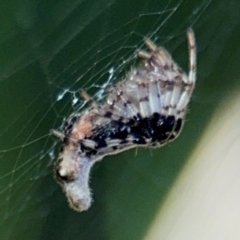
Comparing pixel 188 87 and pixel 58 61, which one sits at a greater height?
pixel 58 61

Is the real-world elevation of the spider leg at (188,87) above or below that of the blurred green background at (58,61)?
below

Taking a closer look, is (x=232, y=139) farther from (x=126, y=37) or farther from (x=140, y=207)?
(x=126, y=37)

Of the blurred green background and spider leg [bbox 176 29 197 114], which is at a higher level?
the blurred green background
